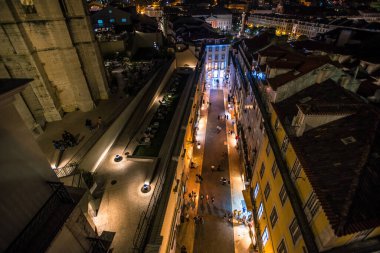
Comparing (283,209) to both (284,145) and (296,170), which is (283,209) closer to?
(296,170)

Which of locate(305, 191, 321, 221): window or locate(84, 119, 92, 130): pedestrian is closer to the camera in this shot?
locate(305, 191, 321, 221): window

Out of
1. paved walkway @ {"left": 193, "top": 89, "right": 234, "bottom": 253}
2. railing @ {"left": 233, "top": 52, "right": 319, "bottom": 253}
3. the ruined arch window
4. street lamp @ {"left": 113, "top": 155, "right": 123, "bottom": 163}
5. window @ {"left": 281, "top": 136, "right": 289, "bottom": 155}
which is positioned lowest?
paved walkway @ {"left": 193, "top": 89, "right": 234, "bottom": 253}

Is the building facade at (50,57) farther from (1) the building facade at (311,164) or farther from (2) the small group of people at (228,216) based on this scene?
(2) the small group of people at (228,216)

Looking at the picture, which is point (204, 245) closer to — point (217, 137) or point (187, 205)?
point (187, 205)

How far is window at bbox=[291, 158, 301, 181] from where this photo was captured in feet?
47.9

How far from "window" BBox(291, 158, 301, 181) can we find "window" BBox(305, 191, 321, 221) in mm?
2125

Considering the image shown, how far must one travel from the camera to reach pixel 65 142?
19844 mm

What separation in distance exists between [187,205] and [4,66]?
26.5 meters

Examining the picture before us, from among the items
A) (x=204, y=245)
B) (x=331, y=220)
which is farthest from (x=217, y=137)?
(x=331, y=220)

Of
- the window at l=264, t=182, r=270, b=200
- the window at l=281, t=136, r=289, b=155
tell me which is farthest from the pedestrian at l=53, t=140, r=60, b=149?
the window at l=264, t=182, r=270, b=200

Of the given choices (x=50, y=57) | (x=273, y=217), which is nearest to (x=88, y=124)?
(x=50, y=57)

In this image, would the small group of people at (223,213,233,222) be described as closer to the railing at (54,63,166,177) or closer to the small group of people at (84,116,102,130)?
the railing at (54,63,166,177)

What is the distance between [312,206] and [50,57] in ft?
92.6

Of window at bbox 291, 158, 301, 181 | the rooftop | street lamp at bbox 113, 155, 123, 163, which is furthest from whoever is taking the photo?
street lamp at bbox 113, 155, 123, 163
